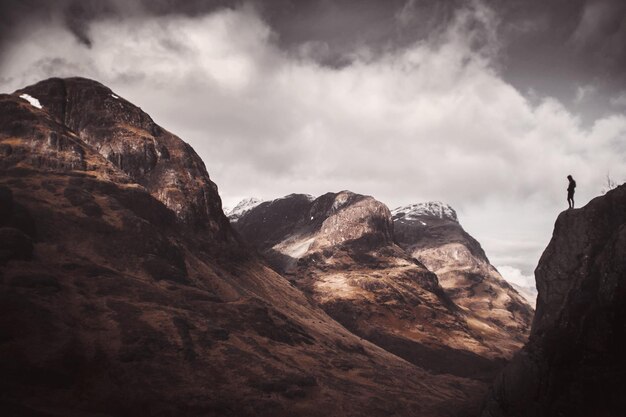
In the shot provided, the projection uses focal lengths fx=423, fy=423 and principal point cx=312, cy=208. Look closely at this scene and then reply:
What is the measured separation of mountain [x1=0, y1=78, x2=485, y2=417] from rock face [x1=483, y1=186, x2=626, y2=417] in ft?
91.4

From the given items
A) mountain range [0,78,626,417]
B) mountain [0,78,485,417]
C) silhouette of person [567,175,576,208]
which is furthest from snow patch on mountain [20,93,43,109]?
silhouette of person [567,175,576,208]

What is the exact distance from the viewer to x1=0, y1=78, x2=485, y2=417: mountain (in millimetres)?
55031

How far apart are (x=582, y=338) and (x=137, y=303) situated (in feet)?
234

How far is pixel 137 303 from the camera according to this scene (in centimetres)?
7969

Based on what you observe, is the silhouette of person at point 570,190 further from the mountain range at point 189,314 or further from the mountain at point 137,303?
the mountain at point 137,303

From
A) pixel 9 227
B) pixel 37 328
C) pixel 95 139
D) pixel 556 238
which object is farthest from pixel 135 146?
pixel 556 238

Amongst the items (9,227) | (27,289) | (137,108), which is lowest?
(27,289)

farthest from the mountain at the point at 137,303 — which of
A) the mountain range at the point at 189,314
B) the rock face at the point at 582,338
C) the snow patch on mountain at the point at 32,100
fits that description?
the rock face at the point at 582,338

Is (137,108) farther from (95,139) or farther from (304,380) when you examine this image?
(304,380)

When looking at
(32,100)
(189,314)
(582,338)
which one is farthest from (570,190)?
(32,100)

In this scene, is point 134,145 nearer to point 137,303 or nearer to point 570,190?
point 137,303

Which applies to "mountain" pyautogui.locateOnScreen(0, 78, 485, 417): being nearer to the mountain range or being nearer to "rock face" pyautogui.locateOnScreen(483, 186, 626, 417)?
the mountain range

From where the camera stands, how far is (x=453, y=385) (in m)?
106

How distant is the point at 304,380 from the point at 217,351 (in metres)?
16.1
